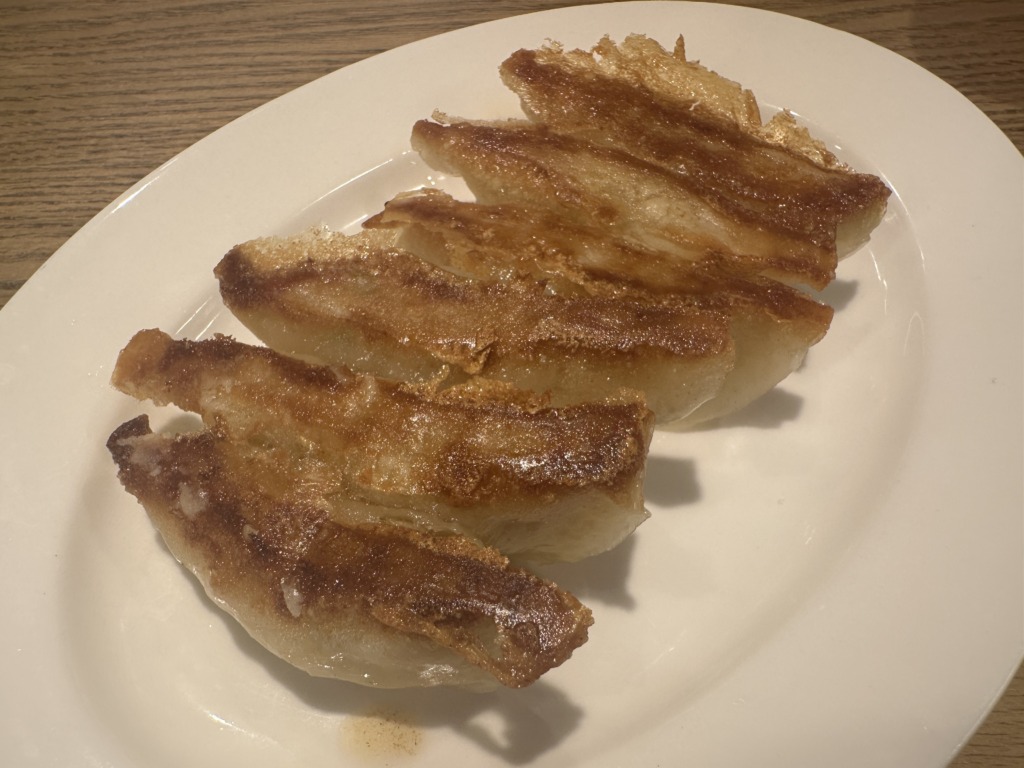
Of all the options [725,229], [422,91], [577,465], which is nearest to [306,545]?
[577,465]

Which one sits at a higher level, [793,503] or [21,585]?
[793,503]

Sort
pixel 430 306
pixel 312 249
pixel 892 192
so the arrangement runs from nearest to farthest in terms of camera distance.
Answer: pixel 430 306 → pixel 312 249 → pixel 892 192

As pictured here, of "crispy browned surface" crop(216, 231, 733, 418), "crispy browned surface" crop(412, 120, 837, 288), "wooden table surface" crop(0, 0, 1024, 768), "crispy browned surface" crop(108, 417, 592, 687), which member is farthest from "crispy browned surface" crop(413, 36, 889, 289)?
"wooden table surface" crop(0, 0, 1024, 768)

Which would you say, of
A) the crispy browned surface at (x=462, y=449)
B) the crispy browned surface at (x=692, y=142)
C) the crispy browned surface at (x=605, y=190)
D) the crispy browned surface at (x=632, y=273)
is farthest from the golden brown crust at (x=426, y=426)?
the crispy browned surface at (x=692, y=142)

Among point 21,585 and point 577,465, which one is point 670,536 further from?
point 21,585

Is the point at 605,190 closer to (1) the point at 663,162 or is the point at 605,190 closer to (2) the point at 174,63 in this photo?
(1) the point at 663,162

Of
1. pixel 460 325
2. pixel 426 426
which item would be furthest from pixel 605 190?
pixel 426 426
